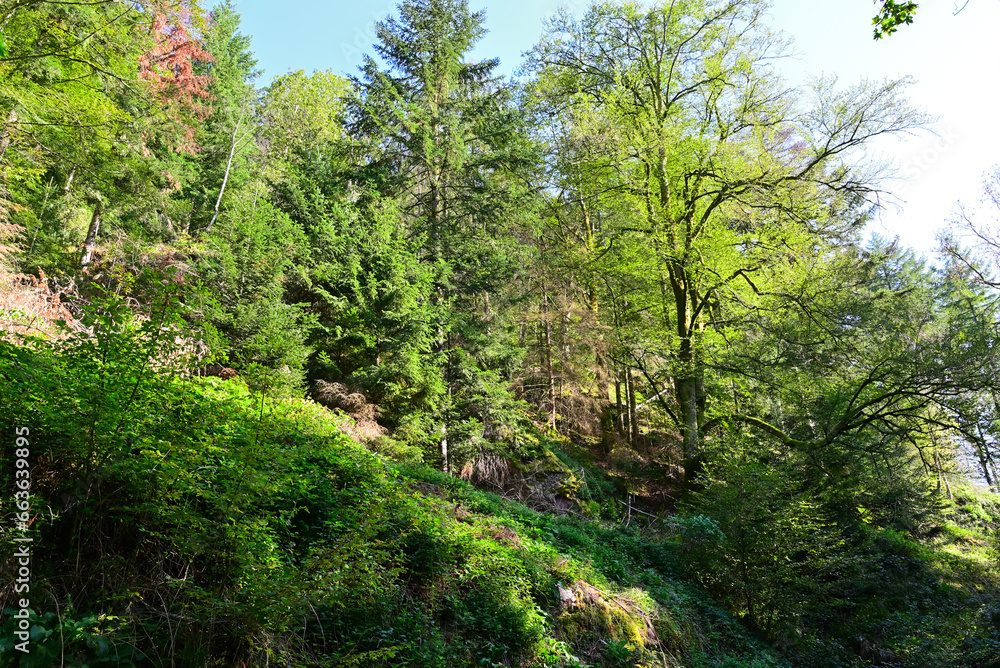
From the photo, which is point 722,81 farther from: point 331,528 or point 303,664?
point 303,664

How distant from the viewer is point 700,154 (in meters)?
11.1

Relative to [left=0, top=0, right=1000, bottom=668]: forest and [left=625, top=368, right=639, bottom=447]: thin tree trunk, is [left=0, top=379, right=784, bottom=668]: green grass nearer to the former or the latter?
[left=0, top=0, right=1000, bottom=668]: forest

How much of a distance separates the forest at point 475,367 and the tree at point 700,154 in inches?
3.5

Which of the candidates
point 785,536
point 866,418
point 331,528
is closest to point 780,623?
point 785,536

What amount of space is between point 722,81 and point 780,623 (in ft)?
36.4

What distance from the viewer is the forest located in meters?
2.96

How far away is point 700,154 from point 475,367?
7235 millimetres

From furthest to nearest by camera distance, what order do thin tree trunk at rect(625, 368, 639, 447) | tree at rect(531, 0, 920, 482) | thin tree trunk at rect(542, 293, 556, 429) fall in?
thin tree trunk at rect(625, 368, 639, 447) → thin tree trunk at rect(542, 293, 556, 429) → tree at rect(531, 0, 920, 482)

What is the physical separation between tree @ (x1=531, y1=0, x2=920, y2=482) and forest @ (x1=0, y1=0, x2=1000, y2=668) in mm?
90

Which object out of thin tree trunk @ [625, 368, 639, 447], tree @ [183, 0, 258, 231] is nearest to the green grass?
thin tree trunk @ [625, 368, 639, 447]

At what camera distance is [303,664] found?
3.07 m

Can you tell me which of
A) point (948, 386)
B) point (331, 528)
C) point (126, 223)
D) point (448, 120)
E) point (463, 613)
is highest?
point (448, 120)

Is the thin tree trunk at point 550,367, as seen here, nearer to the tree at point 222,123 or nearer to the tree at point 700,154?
the tree at point 700,154

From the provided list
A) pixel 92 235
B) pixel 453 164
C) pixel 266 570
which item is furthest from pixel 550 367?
pixel 92 235
